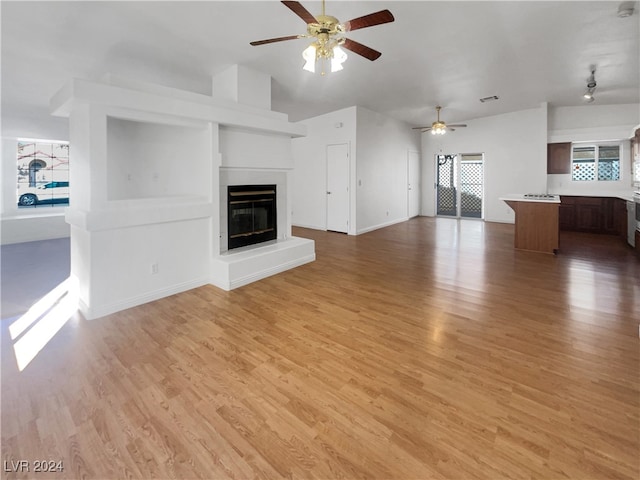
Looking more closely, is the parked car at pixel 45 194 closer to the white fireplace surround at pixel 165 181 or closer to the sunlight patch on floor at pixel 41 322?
the white fireplace surround at pixel 165 181

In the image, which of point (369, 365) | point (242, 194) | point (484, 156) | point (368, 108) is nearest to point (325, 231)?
point (368, 108)

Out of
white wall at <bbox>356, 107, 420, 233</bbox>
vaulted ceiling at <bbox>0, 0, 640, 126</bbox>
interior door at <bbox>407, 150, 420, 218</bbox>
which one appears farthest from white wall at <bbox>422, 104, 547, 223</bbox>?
vaulted ceiling at <bbox>0, 0, 640, 126</bbox>

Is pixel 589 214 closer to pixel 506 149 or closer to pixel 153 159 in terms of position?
pixel 506 149

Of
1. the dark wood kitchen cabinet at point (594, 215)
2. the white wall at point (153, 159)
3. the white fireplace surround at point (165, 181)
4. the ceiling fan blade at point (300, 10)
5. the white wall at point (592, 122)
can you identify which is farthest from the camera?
the white wall at point (592, 122)

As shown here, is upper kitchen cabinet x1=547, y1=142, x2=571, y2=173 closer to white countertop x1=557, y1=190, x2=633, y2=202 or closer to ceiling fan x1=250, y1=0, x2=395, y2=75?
white countertop x1=557, y1=190, x2=633, y2=202

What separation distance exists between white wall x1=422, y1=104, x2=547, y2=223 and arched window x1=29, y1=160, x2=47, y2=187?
11.0 metres

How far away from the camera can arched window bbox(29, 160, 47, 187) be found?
766 centimetres

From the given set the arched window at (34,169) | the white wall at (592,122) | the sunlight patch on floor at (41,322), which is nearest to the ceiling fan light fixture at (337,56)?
the sunlight patch on floor at (41,322)

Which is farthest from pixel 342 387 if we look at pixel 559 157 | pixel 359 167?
pixel 559 157

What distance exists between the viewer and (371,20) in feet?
7.84

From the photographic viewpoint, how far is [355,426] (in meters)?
1.75

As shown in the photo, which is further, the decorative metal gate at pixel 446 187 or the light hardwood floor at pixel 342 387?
the decorative metal gate at pixel 446 187

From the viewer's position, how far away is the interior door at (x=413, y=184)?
9992 mm

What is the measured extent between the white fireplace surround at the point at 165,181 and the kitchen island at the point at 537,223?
387cm
